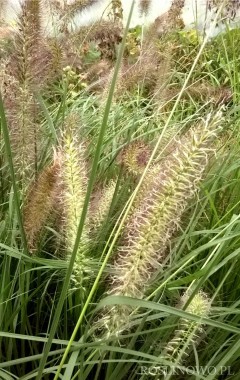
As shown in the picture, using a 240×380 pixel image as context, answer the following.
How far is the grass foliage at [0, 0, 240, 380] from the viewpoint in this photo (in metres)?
0.82

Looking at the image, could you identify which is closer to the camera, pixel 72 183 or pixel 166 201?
pixel 166 201

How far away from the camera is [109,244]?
1249 millimetres

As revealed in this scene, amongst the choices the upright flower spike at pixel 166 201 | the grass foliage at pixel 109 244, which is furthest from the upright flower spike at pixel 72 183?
the upright flower spike at pixel 166 201

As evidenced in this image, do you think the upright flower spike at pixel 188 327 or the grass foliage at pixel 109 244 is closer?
the grass foliage at pixel 109 244

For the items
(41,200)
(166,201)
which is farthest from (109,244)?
(166,201)

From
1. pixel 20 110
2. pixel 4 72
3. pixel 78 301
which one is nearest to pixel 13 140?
pixel 20 110

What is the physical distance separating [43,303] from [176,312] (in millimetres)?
526

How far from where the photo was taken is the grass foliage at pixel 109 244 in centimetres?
82

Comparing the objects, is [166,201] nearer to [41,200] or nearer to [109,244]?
[41,200]

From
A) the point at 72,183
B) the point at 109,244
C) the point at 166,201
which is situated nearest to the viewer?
the point at 166,201

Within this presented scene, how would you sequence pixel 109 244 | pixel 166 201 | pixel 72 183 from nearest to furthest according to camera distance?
pixel 166 201 < pixel 72 183 < pixel 109 244

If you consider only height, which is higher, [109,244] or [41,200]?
[41,200]

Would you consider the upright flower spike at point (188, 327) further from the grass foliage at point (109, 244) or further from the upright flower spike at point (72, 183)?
the upright flower spike at point (72, 183)

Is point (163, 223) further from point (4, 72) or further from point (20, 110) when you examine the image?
point (4, 72)
